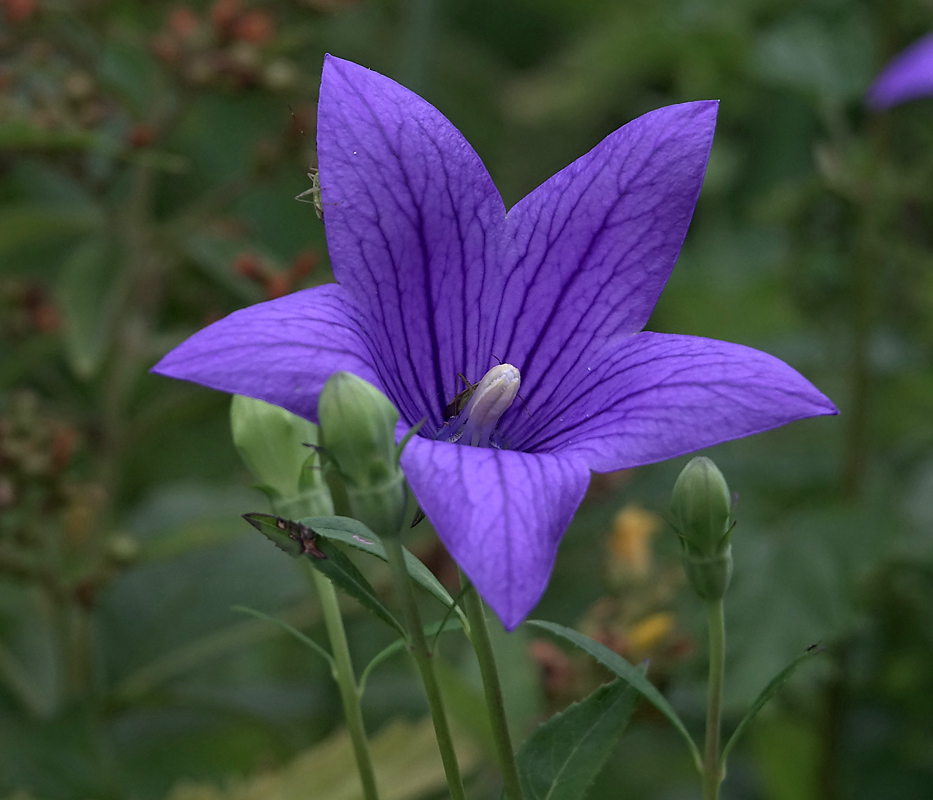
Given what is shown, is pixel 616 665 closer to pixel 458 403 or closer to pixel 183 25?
pixel 458 403

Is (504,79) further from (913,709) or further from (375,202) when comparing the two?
(375,202)

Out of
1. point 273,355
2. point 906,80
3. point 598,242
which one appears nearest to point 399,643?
point 273,355

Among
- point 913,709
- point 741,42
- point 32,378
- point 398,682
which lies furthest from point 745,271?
point 32,378

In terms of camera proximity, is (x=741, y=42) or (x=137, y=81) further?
(x=741, y=42)

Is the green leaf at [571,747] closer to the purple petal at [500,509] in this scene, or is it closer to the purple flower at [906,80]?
the purple petal at [500,509]

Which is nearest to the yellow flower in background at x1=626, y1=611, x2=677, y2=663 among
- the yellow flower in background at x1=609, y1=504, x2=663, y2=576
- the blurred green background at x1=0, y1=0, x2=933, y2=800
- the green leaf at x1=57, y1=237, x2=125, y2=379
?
the blurred green background at x1=0, y1=0, x2=933, y2=800

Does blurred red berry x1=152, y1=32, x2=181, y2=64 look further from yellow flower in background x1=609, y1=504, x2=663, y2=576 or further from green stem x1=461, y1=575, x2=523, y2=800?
green stem x1=461, y1=575, x2=523, y2=800
